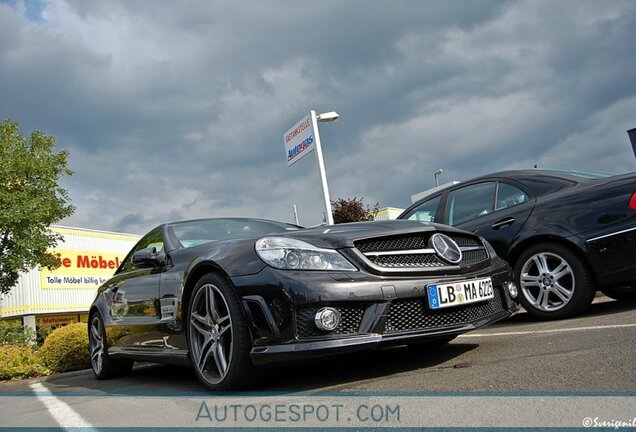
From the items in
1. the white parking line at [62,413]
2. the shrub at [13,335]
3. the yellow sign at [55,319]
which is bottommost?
the white parking line at [62,413]

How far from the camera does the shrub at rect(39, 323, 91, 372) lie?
690cm

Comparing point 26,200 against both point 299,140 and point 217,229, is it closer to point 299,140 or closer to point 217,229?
point 299,140

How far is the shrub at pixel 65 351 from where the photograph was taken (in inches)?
272

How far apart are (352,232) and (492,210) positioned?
8.26 feet

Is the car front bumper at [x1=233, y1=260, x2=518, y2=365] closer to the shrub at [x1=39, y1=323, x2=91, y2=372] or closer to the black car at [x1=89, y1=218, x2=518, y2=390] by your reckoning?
the black car at [x1=89, y1=218, x2=518, y2=390]

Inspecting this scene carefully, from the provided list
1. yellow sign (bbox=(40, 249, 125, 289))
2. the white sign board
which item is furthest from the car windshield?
yellow sign (bbox=(40, 249, 125, 289))

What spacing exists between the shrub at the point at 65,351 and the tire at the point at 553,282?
5.22 m

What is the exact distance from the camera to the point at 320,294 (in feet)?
10.1

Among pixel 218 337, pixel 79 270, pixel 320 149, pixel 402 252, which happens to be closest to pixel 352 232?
pixel 402 252

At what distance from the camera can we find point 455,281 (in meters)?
3.44

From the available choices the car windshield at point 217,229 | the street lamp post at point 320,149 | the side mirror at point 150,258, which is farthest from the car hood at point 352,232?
the street lamp post at point 320,149

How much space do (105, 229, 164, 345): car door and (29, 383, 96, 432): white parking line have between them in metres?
0.73

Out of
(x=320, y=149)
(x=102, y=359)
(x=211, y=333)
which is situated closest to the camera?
(x=211, y=333)

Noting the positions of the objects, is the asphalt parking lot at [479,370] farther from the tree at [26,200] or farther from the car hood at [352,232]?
the tree at [26,200]
